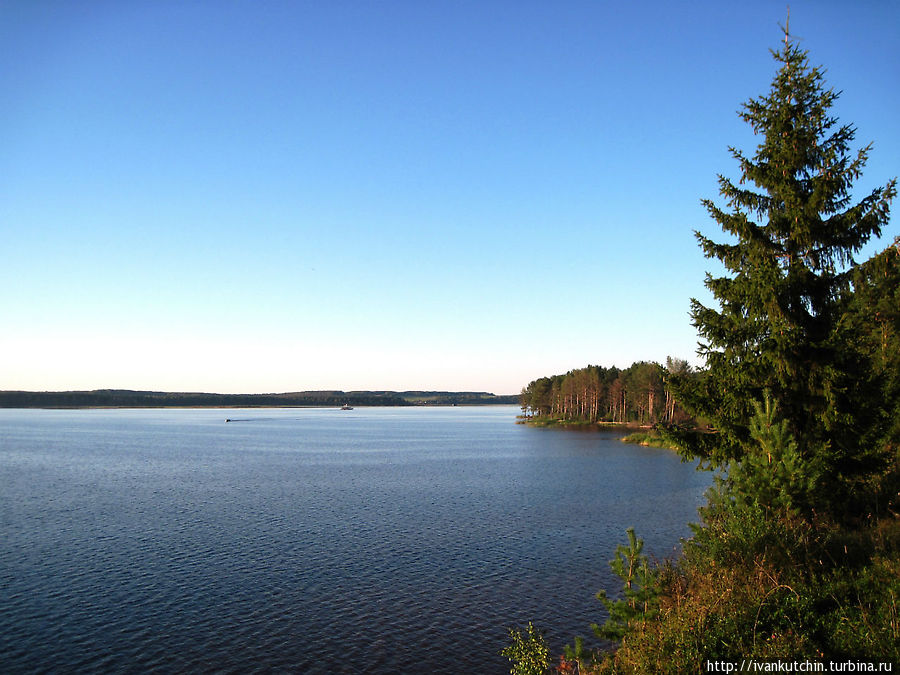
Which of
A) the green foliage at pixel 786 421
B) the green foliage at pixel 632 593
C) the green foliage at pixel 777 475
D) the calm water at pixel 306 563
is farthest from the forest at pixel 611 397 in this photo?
the green foliage at pixel 632 593

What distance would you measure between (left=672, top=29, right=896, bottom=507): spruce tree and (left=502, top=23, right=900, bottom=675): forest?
0.05m

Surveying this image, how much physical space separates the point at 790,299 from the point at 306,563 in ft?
81.7

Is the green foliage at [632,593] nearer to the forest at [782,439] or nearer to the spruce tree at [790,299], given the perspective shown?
the forest at [782,439]

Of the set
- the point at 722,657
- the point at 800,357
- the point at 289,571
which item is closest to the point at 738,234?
the point at 800,357

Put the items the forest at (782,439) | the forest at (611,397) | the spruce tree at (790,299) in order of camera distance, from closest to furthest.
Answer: the forest at (782,439), the spruce tree at (790,299), the forest at (611,397)

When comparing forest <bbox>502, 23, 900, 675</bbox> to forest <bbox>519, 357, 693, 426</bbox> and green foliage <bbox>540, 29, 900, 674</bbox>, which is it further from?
forest <bbox>519, 357, 693, 426</bbox>

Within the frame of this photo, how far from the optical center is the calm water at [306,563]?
1984cm

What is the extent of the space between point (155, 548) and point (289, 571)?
929 cm

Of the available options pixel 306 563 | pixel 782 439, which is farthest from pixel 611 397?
pixel 782 439

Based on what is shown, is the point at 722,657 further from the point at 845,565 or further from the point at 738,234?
the point at 738,234

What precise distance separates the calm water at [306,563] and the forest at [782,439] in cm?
414

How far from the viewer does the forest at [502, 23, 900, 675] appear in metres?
11.8

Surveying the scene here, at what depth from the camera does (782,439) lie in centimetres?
1463

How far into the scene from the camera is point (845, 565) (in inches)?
532
